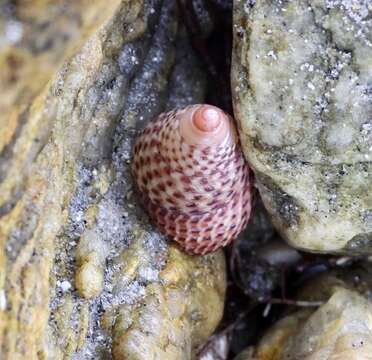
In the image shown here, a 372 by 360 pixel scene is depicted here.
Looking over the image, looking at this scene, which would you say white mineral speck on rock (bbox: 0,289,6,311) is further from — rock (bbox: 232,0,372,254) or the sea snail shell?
rock (bbox: 232,0,372,254)

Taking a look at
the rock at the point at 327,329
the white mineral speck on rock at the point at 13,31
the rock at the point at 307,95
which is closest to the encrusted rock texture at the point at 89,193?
the white mineral speck on rock at the point at 13,31

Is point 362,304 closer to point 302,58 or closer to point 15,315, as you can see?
point 302,58

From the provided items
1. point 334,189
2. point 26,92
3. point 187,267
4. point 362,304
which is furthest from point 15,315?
point 362,304

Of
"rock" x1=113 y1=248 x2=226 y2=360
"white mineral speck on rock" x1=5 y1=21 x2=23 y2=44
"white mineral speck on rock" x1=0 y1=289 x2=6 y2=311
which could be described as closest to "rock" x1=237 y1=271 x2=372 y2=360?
"rock" x1=113 y1=248 x2=226 y2=360

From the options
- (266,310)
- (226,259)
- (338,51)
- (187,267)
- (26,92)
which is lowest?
(266,310)

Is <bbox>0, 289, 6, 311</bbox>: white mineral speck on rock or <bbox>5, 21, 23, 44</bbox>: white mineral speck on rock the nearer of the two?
<bbox>5, 21, 23, 44</bbox>: white mineral speck on rock

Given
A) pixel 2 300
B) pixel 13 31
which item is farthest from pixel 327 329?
pixel 13 31
